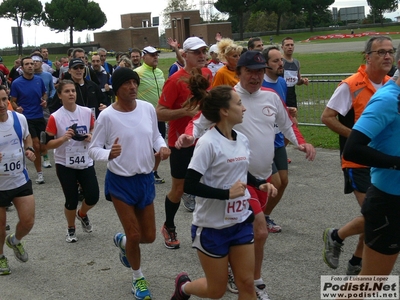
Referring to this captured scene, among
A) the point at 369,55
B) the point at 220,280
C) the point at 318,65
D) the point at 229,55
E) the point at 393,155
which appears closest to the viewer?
the point at 393,155

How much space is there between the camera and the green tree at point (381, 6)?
314 ft

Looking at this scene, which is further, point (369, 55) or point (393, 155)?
point (369, 55)

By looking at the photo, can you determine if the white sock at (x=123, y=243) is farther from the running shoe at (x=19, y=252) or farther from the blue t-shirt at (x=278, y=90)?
the blue t-shirt at (x=278, y=90)

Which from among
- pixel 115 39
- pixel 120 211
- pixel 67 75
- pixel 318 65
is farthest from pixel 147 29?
pixel 120 211

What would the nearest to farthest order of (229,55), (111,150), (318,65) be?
(111,150) → (229,55) → (318,65)

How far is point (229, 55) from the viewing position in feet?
25.7

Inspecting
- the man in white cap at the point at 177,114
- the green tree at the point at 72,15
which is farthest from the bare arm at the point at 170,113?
the green tree at the point at 72,15

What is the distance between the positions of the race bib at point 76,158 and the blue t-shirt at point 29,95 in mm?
4705

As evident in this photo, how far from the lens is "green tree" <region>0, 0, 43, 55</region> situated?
3374 inches

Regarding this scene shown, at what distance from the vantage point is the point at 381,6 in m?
96.5

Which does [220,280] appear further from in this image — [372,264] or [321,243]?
[321,243]

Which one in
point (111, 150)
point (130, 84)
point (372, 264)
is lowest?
point (372, 264)

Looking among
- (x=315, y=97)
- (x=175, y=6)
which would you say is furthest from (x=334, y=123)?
(x=175, y=6)

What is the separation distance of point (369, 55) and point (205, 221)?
7.69 ft
